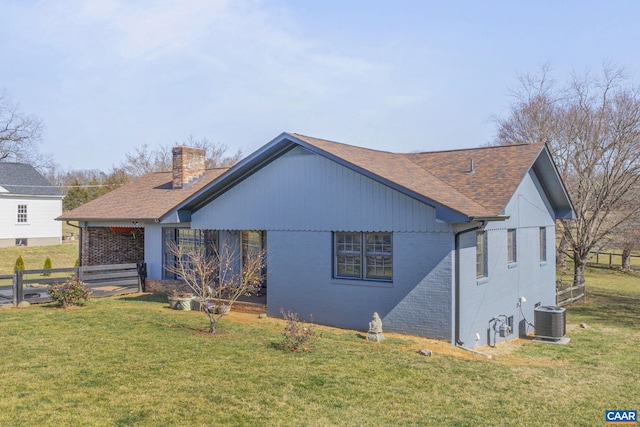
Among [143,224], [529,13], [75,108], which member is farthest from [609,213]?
[75,108]

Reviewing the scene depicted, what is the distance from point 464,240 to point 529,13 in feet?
23.3

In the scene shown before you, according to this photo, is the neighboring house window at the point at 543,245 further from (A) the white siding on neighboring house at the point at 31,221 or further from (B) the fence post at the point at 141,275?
(A) the white siding on neighboring house at the point at 31,221

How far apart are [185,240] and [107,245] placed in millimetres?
4911

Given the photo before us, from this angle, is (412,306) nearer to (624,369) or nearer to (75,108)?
(624,369)

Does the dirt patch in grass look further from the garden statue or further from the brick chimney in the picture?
the brick chimney

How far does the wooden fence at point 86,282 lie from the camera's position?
49.6 ft

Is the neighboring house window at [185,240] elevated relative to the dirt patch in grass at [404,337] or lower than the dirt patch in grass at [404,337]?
elevated

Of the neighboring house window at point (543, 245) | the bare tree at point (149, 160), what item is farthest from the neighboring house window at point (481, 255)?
the bare tree at point (149, 160)

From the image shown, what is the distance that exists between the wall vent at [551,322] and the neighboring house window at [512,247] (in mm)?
1787

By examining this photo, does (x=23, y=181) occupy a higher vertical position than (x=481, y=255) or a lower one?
higher

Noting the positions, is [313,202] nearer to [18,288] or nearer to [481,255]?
[481,255]

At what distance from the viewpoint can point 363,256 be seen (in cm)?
1310

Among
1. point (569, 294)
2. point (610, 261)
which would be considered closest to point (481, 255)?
point (569, 294)

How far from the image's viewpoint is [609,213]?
25828mm
